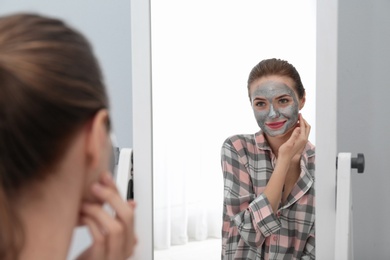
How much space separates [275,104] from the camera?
0.97 meters

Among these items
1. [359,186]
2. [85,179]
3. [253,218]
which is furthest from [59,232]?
[359,186]

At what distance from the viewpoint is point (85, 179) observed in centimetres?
45

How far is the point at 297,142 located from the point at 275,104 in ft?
0.24

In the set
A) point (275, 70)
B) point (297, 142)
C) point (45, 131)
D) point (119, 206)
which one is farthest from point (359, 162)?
point (45, 131)

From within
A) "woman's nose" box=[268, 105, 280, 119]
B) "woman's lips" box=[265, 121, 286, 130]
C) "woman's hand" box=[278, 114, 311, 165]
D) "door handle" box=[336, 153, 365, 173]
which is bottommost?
"door handle" box=[336, 153, 365, 173]

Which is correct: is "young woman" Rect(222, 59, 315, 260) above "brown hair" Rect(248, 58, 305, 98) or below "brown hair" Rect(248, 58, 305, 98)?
below

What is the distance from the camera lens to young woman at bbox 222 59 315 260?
3.19 ft

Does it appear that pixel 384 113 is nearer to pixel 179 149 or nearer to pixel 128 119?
pixel 179 149

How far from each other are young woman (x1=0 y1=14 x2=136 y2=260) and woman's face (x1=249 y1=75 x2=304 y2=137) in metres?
0.56

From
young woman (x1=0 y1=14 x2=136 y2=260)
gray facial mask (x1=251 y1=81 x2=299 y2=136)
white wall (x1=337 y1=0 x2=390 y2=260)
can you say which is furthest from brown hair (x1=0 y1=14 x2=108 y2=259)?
white wall (x1=337 y1=0 x2=390 y2=260)

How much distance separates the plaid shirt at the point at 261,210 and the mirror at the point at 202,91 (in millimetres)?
22

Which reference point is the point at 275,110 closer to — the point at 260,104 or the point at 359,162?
the point at 260,104

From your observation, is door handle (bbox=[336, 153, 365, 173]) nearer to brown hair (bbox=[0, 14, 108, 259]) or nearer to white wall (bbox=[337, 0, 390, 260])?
white wall (bbox=[337, 0, 390, 260])

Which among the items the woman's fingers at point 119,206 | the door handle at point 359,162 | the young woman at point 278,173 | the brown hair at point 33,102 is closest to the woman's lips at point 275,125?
the young woman at point 278,173
